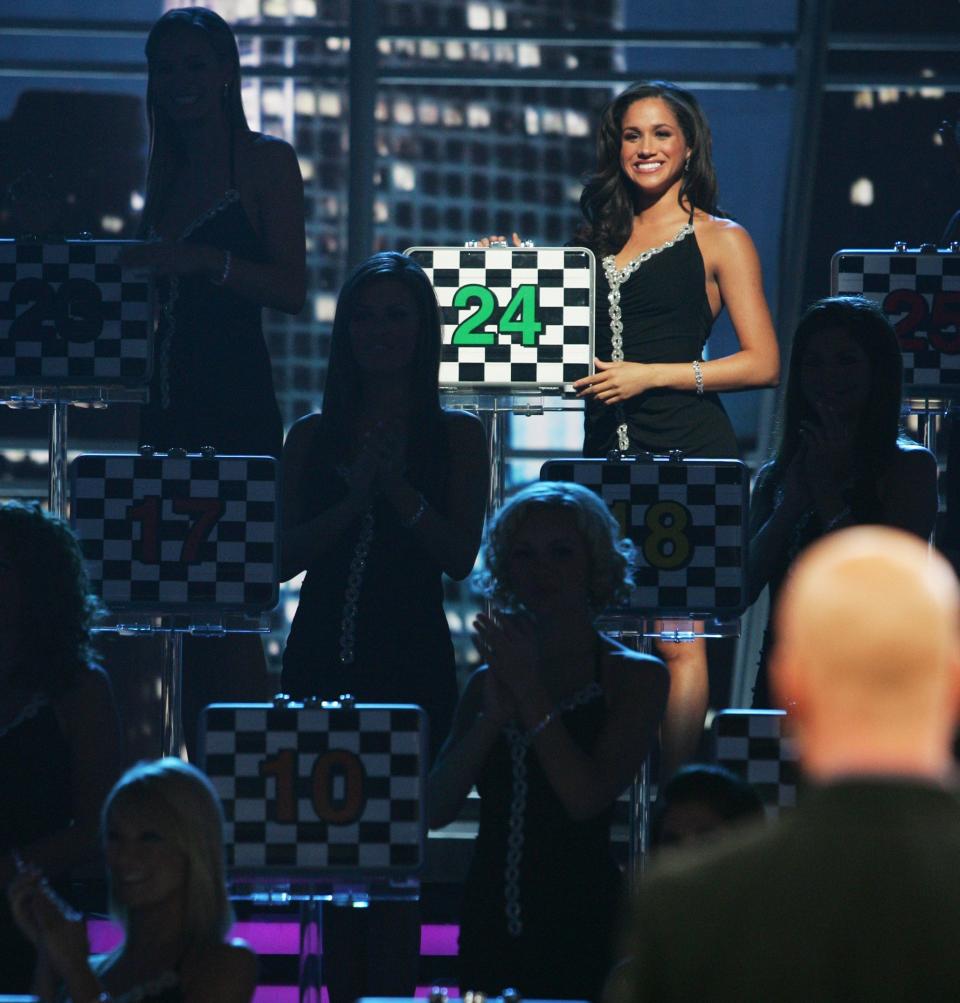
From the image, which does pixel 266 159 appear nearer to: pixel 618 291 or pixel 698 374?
pixel 618 291

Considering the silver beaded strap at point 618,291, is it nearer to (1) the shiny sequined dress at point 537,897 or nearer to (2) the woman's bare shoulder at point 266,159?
(2) the woman's bare shoulder at point 266,159

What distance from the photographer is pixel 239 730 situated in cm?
307

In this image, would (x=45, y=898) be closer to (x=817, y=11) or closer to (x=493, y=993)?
(x=493, y=993)

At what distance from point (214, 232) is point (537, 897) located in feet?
6.40

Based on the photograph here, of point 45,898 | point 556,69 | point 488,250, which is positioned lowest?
point 45,898

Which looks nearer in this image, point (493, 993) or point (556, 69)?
point (493, 993)

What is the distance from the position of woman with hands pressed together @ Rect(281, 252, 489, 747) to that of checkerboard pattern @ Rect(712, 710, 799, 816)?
2.40 feet

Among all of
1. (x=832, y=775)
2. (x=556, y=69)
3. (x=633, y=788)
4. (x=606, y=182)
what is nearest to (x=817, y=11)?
(x=556, y=69)

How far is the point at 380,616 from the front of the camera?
3701 mm

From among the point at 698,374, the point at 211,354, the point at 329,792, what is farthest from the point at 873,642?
the point at 211,354

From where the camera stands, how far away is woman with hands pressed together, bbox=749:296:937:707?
3.69 metres

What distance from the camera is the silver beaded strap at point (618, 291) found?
4.27 meters

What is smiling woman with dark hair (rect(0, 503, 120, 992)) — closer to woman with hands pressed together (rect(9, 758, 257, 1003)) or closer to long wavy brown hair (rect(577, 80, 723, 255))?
woman with hands pressed together (rect(9, 758, 257, 1003))

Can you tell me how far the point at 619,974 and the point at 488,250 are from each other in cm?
204
